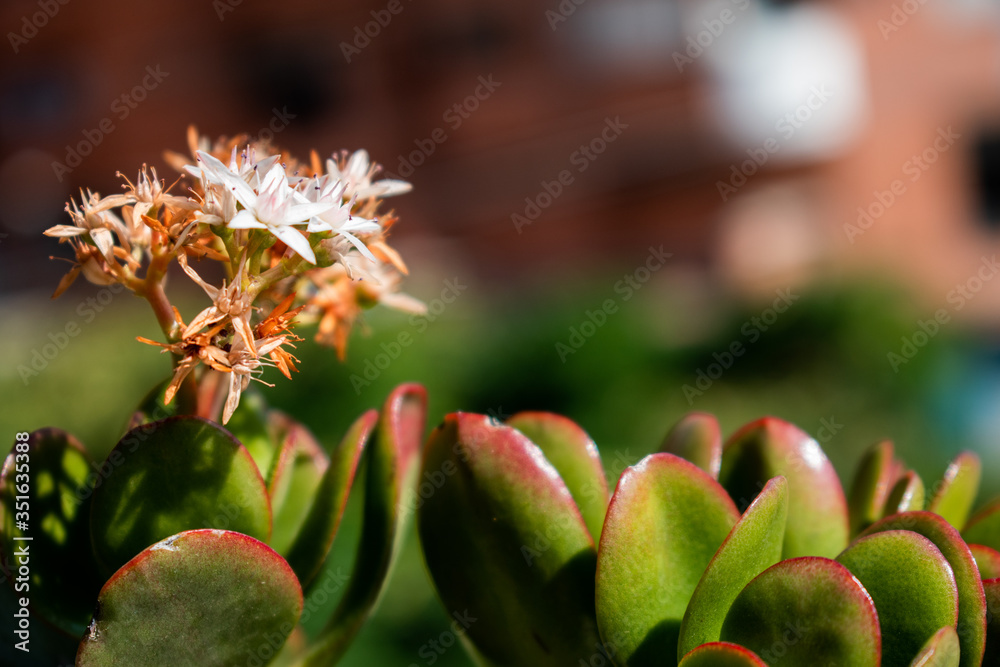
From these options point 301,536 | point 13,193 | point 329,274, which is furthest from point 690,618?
point 13,193

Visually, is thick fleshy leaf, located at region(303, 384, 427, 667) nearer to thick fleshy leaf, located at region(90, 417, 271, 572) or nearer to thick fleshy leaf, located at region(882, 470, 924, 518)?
thick fleshy leaf, located at region(90, 417, 271, 572)

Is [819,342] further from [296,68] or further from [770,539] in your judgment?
[296,68]

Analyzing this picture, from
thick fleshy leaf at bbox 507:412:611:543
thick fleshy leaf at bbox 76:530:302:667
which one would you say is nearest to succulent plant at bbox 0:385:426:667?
thick fleshy leaf at bbox 76:530:302:667

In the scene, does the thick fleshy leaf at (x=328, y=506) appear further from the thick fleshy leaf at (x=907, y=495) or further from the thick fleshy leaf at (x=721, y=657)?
the thick fleshy leaf at (x=907, y=495)

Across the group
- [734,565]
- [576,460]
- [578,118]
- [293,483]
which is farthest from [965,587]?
[578,118]

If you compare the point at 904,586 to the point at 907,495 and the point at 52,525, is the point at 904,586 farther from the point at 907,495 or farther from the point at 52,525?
the point at 52,525

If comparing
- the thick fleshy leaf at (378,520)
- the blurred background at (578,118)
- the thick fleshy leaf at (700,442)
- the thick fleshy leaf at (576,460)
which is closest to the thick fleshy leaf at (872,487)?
the thick fleshy leaf at (700,442)
